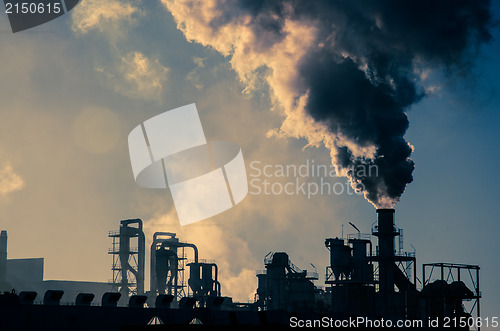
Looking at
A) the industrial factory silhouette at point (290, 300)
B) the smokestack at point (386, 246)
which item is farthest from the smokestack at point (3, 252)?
the smokestack at point (386, 246)

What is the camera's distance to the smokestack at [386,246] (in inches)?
2350

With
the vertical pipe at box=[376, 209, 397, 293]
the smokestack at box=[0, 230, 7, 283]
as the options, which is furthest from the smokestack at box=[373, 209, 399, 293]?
the smokestack at box=[0, 230, 7, 283]

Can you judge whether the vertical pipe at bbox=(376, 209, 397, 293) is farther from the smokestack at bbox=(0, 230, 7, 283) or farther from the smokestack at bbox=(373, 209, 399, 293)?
the smokestack at bbox=(0, 230, 7, 283)

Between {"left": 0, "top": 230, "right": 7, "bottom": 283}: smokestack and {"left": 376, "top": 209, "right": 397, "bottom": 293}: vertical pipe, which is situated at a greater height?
{"left": 0, "top": 230, "right": 7, "bottom": 283}: smokestack

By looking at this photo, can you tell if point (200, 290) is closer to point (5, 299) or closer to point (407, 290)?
point (407, 290)

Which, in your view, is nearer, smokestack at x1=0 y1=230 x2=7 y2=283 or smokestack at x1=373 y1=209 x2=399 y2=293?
smokestack at x1=373 y1=209 x2=399 y2=293

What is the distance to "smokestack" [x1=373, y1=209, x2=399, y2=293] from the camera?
196 feet

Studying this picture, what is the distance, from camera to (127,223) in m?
89.2

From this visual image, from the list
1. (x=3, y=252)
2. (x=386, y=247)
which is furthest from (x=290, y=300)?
(x=3, y=252)

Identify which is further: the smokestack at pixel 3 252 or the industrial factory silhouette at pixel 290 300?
the smokestack at pixel 3 252

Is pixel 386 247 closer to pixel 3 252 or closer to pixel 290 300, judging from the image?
pixel 290 300

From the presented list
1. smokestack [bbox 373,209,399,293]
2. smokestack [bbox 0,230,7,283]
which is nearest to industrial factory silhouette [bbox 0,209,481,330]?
smokestack [bbox 373,209,399,293]

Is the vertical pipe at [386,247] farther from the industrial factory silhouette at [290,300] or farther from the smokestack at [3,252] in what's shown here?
the smokestack at [3,252]

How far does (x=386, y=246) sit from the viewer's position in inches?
2378
